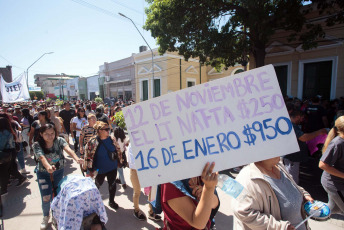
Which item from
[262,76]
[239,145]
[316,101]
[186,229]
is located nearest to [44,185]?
[186,229]

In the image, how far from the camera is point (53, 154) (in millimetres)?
3123

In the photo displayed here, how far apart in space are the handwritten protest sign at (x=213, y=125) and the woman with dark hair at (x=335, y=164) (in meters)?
1.54

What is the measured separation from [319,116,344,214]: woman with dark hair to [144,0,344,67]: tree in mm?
5617

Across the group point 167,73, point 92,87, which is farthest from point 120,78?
point 92,87

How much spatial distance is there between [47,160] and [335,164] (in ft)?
13.5

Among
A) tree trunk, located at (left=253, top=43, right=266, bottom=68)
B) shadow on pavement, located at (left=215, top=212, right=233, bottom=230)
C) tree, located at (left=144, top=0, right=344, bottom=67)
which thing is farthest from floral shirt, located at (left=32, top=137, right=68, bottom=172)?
tree trunk, located at (left=253, top=43, right=266, bottom=68)

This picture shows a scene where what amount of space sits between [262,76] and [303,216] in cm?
134

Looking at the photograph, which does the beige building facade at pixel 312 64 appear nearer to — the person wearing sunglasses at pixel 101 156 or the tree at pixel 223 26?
the tree at pixel 223 26

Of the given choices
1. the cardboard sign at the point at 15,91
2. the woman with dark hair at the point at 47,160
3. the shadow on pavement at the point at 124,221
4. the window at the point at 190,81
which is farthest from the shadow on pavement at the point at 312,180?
the window at the point at 190,81

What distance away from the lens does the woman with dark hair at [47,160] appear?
302 cm

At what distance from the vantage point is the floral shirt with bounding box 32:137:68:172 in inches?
118

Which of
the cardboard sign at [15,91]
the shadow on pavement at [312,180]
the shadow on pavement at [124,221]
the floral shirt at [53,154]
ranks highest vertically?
the cardboard sign at [15,91]

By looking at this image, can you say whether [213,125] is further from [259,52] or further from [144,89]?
[144,89]

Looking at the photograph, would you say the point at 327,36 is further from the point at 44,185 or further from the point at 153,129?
the point at 44,185
